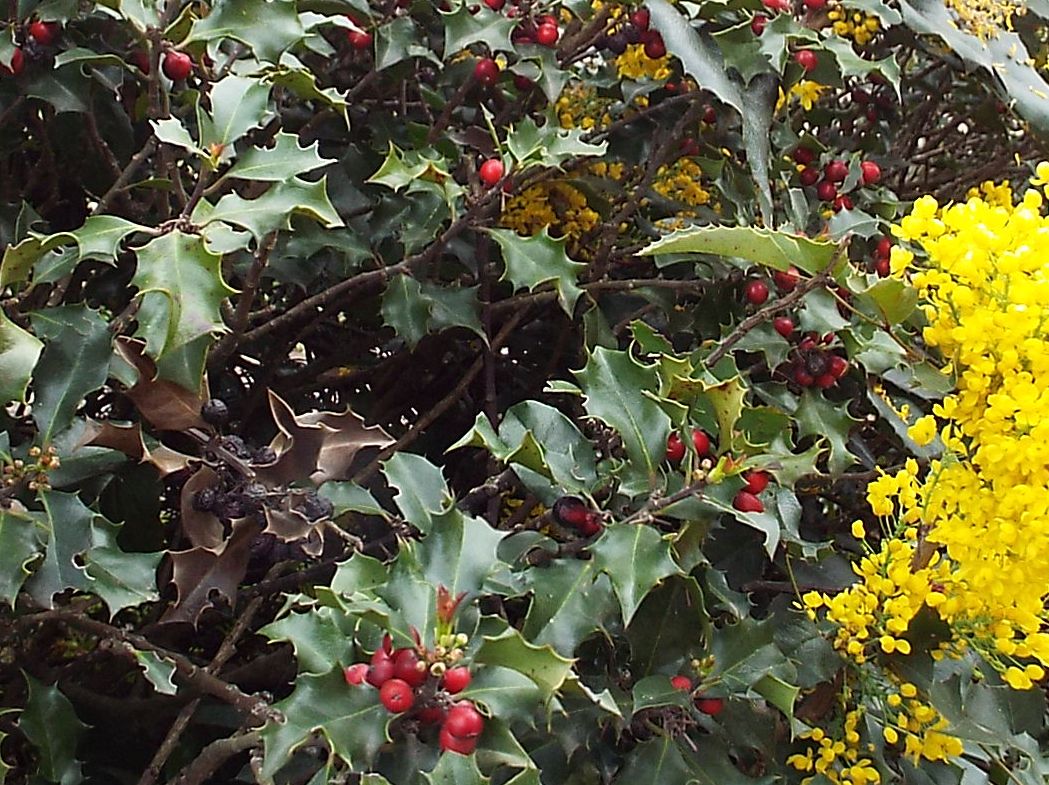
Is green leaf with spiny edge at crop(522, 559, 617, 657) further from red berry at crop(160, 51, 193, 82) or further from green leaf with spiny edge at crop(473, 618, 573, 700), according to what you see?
red berry at crop(160, 51, 193, 82)

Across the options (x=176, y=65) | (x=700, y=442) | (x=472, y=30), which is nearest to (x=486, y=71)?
(x=472, y=30)

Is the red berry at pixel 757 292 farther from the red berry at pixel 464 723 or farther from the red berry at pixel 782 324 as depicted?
the red berry at pixel 464 723

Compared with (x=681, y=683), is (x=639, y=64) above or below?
above

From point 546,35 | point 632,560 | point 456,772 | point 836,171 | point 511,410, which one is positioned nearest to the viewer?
point 456,772

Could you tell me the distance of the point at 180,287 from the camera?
1021 mm

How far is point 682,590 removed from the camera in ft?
3.81

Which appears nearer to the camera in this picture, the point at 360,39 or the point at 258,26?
the point at 258,26

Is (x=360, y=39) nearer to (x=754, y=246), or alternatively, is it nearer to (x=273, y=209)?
(x=273, y=209)

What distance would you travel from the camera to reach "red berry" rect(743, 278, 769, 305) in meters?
1.38

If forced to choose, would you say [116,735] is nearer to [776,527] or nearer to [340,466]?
[340,466]

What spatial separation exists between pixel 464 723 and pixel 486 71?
37.2 inches

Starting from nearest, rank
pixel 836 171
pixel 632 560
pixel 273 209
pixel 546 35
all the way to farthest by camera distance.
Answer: pixel 632 560 → pixel 273 209 → pixel 546 35 → pixel 836 171

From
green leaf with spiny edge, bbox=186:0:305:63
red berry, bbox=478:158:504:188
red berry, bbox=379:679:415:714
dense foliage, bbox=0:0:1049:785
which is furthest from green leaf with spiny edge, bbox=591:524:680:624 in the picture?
→ green leaf with spiny edge, bbox=186:0:305:63

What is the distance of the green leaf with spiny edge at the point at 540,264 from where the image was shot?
1.32 m
